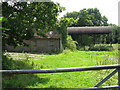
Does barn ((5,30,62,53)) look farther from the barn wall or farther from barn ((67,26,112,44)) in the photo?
barn ((67,26,112,44))

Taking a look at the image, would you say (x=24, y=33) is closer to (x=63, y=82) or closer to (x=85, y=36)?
(x=63, y=82)

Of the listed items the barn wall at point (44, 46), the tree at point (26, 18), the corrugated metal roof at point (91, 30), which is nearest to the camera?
the tree at point (26, 18)

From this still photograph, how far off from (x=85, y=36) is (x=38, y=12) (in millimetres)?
26496

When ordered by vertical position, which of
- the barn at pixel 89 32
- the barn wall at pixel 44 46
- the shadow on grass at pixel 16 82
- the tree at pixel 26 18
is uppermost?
the barn at pixel 89 32

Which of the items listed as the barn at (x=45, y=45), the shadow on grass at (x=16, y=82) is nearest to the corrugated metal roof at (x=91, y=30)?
the barn at (x=45, y=45)

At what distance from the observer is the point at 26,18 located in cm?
714

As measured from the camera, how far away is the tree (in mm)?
6583

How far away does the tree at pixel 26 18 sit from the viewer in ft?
21.6

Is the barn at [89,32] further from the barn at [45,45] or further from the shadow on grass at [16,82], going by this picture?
the shadow on grass at [16,82]

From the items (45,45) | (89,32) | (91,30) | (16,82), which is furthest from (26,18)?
(91,30)

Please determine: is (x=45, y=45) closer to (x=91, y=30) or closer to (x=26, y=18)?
(x=91, y=30)

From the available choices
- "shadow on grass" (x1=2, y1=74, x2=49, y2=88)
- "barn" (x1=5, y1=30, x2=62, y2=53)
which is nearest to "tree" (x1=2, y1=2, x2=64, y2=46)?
"shadow on grass" (x1=2, y1=74, x2=49, y2=88)

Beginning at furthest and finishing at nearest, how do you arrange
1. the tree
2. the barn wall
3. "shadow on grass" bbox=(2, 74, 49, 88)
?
the barn wall → the tree → "shadow on grass" bbox=(2, 74, 49, 88)

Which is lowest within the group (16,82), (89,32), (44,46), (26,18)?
(16,82)
